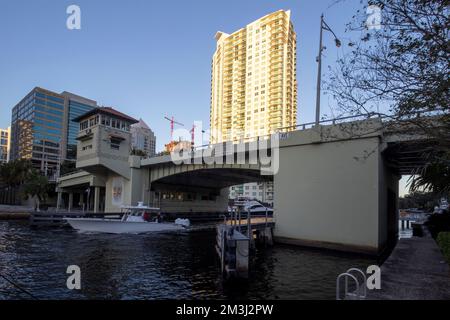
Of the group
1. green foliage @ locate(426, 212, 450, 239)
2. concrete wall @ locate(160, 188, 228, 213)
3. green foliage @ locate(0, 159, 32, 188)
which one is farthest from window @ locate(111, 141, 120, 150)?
green foliage @ locate(0, 159, 32, 188)

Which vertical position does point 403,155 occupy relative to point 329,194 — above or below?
→ above

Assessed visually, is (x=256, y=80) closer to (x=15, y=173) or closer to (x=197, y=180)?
(x=197, y=180)

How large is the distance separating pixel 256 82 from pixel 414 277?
408ft

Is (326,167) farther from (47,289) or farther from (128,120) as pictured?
(128,120)

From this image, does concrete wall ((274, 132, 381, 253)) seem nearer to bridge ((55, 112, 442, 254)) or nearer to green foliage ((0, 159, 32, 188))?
bridge ((55, 112, 442, 254))

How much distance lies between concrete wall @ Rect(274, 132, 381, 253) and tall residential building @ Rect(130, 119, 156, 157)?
138594 millimetres

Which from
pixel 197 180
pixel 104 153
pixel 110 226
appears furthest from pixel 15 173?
pixel 110 226

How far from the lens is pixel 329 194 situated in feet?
79.7

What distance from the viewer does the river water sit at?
1293cm

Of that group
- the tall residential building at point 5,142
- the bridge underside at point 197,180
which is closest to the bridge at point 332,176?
the bridge underside at point 197,180

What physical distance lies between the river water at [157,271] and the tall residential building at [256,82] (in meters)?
93.6

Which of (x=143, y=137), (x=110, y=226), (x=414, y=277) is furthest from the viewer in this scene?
(x=143, y=137)
